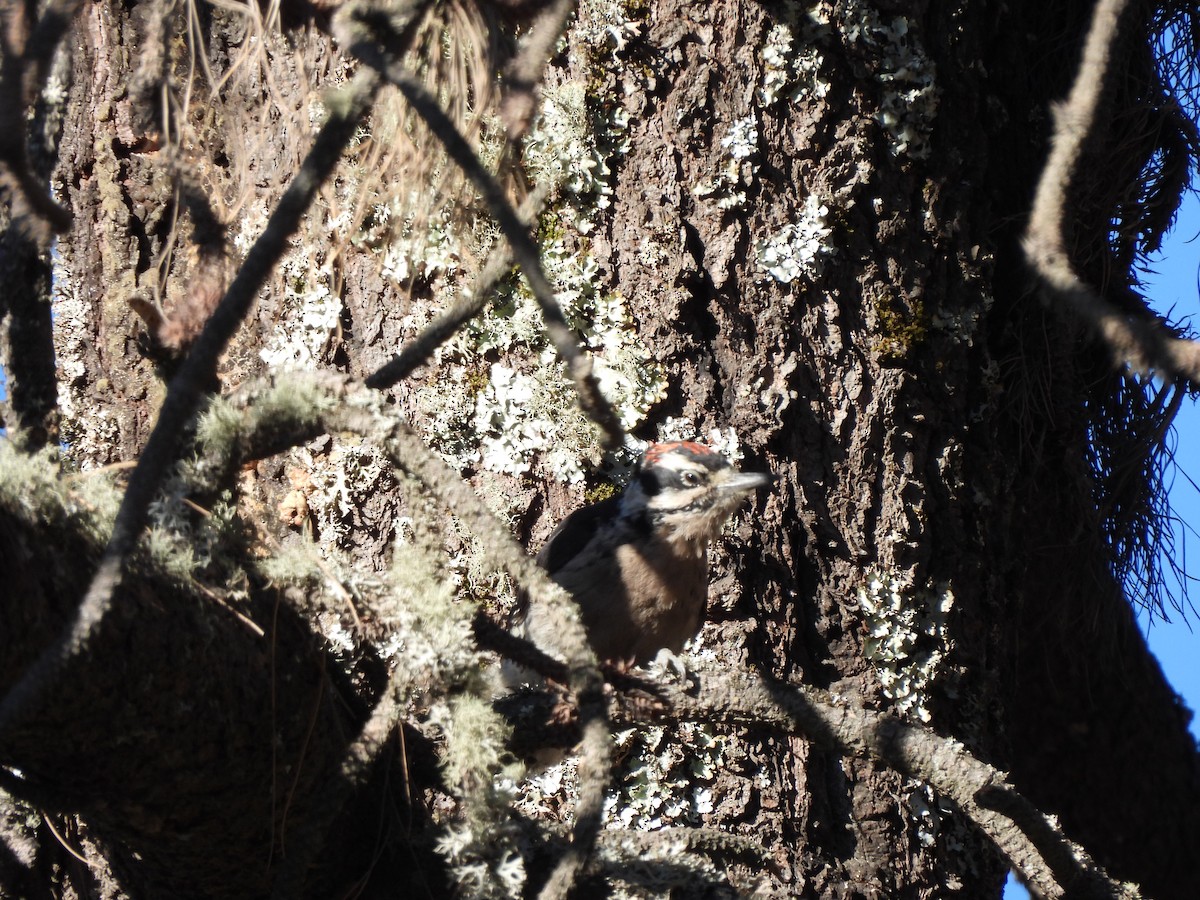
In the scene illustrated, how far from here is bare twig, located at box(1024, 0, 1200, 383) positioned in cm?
155

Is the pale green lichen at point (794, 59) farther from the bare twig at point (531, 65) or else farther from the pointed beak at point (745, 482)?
the bare twig at point (531, 65)

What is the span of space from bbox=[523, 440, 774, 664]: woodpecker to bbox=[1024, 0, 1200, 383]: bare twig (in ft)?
5.10

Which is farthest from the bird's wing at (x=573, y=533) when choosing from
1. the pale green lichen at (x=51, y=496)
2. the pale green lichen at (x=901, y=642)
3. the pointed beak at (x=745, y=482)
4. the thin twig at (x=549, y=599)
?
the pale green lichen at (x=51, y=496)

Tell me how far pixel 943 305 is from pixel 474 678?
1851 millimetres

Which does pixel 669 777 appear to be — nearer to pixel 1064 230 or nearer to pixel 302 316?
pixel 302 316

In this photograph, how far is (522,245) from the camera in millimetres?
1521

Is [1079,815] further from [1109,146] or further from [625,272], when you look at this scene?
[625,272]

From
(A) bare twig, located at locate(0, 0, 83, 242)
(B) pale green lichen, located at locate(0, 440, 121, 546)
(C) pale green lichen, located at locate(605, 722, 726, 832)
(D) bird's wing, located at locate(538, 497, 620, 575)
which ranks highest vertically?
(D) bird's wing, located at locate(538, 497, 620, 575)

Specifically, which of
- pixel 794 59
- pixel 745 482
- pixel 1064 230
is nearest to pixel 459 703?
pixel 1064 230

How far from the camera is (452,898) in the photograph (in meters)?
2.26

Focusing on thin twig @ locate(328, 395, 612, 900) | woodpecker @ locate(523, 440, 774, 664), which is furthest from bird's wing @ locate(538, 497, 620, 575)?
thin twig @ locate(328, 395, 612, 900)

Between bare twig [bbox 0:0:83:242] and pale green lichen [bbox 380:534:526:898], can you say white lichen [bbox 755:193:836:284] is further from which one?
bare twig [bbox 0:0:83:242]

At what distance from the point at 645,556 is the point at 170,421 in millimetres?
2187

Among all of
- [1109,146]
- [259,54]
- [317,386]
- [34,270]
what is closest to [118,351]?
[34,270]
